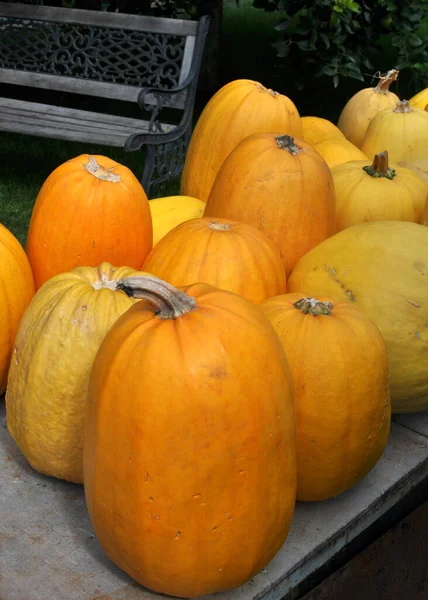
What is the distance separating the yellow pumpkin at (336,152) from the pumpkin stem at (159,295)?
1282mm

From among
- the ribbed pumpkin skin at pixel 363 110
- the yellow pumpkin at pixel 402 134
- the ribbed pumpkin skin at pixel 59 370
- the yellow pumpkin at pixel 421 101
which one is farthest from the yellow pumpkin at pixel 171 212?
the yellow pumpkin at pixel 421 101

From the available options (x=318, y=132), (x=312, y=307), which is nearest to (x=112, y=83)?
(x=318, y=132)

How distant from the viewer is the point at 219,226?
159 centimetres

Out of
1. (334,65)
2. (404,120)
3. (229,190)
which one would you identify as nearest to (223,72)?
(334,65)

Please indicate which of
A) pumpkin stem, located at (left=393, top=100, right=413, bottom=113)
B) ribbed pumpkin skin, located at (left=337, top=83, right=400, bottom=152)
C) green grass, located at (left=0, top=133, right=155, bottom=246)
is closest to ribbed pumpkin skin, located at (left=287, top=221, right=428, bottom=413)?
pumpkin stem, located at (left=393, top=100, right=413, bottom=113)

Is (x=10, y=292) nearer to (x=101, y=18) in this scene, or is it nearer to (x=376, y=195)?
(x=376, y=195)

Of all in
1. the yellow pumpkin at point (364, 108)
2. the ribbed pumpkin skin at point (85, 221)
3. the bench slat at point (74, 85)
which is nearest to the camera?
the ribbed pumpkin skin at point (85, 221)

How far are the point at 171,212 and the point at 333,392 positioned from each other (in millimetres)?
840

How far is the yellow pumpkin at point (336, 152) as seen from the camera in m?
2.29

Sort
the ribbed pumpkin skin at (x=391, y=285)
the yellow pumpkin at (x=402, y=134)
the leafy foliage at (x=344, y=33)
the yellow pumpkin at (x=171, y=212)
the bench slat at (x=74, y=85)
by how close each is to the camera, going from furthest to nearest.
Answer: the leafy foliage at (x=344, y=33) < the bench slat at (x=74, y=85) < the yellow pumpkin at (x=402, y=134) < the yellow pumpkin at (x=171, y=212) < the ribbed pumpkin skin at (x=391, y=285)

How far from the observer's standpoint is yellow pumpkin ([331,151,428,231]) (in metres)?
1.93

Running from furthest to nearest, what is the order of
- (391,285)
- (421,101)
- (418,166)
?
(421,101) < (418,166) < (391,285)

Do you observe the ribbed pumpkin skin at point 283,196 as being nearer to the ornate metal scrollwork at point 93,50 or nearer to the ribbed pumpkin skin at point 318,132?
the ribbed pumpkin skin at point 318,132

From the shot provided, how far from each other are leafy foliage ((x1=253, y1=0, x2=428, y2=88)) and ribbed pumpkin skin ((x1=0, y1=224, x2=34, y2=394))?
15.4 feet
